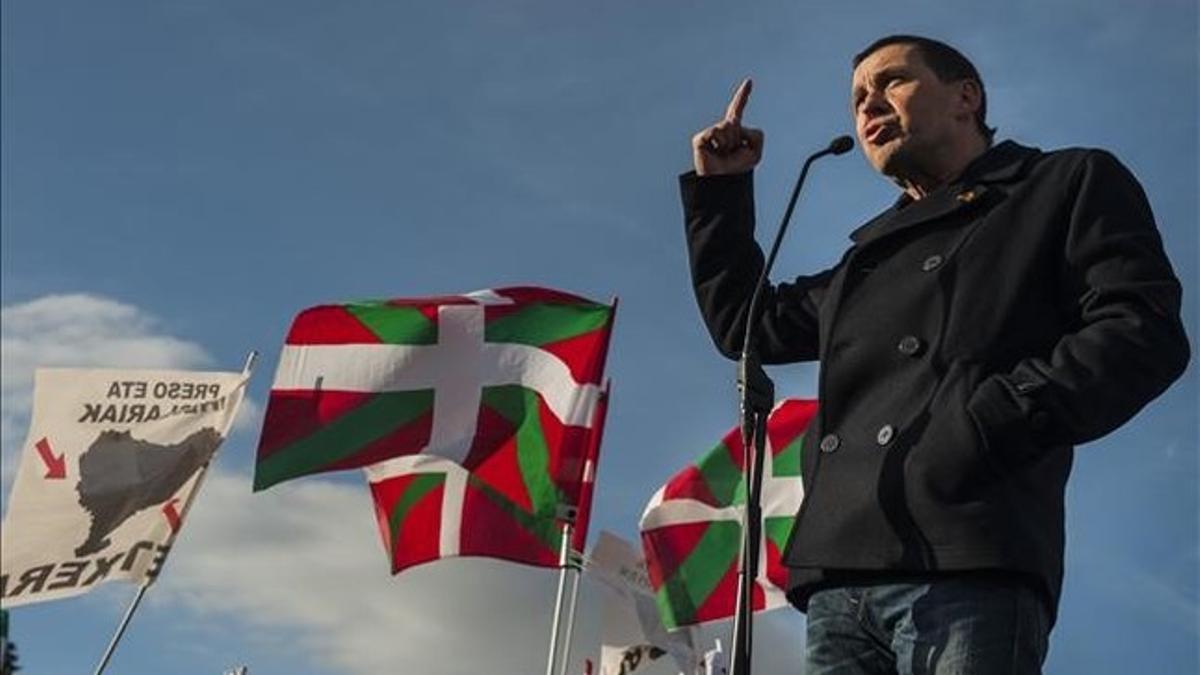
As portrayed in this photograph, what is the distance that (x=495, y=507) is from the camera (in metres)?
11.6

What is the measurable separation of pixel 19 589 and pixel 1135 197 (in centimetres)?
923

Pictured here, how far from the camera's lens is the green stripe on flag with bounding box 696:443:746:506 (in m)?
14.6

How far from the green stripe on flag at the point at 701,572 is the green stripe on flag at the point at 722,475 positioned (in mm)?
304

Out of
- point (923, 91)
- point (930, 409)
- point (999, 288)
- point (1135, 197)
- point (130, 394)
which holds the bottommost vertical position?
point (930, 409)

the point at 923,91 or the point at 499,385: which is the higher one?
the point at 499,385

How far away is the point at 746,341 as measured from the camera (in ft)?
10.8

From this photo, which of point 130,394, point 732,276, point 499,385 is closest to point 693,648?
point 499,385

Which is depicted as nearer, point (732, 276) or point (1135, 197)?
point (1135, 197)

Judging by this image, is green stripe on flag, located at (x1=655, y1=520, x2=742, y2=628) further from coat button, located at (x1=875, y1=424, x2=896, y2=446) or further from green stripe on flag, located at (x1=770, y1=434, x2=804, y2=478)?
coat button, located at (x1=875, y1=424, x2=896, y2=446)

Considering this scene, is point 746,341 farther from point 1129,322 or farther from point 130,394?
point 130,394

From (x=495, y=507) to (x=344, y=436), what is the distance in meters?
1.19

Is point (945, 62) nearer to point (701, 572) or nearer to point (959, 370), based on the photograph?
point (959, 370)

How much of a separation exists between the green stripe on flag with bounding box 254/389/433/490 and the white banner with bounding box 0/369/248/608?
1047 mm

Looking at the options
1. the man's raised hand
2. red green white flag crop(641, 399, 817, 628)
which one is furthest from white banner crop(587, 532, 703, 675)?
the man's raised hand
